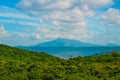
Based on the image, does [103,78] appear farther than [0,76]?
No

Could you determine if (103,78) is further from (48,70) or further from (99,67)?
(48,70)

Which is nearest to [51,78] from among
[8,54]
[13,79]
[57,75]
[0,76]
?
[57,75]

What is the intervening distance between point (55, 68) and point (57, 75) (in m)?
6.27

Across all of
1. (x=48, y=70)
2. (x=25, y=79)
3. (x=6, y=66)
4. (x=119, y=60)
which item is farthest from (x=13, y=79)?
(x=119, y=60)

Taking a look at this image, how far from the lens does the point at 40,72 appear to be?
5931 centimetres

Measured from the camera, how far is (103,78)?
181ft

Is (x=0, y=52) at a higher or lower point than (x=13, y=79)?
higher

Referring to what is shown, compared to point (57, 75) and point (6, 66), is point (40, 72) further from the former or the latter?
point (6, 66)

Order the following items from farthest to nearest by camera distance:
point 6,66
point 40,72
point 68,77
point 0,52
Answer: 1. point 0,52
2. point 6,66
3. point 40,72
4. point 68,77

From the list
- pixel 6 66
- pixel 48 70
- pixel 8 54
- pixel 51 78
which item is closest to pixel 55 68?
pixel 48 70

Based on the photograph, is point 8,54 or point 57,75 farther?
point 8,54

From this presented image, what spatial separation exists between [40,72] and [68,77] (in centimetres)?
646

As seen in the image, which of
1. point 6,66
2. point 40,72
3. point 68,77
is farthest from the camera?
point 6,66

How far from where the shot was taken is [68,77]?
181ft
